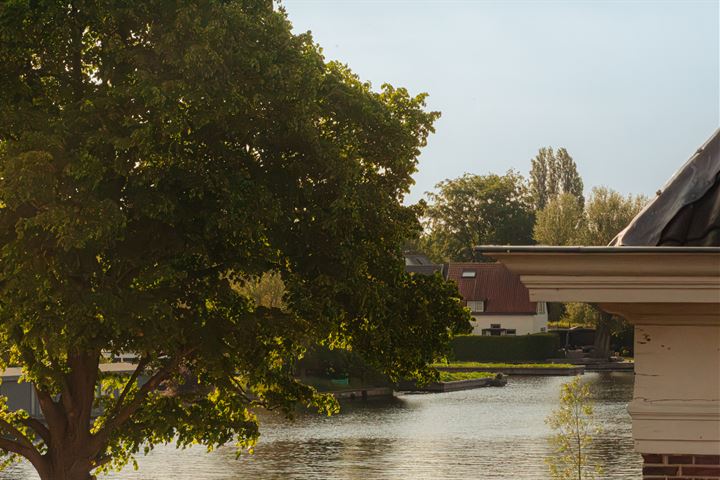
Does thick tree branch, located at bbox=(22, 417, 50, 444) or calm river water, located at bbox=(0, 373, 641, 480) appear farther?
calm river water, located at bbox=(0, 373, 641, 480)

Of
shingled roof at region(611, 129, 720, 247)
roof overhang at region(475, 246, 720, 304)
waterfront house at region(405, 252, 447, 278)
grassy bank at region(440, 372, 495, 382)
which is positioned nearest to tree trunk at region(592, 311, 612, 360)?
grassy bank at region(440, 372, 495, 382)

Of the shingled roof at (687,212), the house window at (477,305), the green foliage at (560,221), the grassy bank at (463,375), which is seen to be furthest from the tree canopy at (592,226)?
the shingled roof at (687,212)

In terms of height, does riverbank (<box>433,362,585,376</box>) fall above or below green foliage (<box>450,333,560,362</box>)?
below

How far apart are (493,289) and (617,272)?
89.7 meters

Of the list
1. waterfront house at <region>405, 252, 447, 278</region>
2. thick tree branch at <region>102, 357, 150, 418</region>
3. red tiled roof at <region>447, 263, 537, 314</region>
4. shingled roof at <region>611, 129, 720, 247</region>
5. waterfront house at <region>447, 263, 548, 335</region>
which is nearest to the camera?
shingled roof at <region>611, 129, 720, 247</region>

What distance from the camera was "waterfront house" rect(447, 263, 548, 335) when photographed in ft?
298

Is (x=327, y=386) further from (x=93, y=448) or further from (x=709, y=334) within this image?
(x=709, y=334)

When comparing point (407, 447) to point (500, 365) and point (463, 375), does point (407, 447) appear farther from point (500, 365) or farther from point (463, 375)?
point (500, 365)

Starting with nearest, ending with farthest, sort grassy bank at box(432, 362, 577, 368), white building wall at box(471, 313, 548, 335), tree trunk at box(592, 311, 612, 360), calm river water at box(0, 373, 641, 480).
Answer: calm river water at box(0, 373, 641, 480) < grassy bank at box(432, 362, 577, 368) < tree trunk at box(592, 311, 612, 360) < white building wall at box(471, 313, 548, 335)

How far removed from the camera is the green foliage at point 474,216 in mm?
112125

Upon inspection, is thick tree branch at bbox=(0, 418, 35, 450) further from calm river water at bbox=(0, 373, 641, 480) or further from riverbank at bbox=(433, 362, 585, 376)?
riverbank at bbox=(433, 362, 585, 376)

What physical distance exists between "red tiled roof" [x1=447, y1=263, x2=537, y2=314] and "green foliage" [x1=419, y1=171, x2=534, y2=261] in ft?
50.0

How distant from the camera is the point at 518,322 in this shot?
299 ft

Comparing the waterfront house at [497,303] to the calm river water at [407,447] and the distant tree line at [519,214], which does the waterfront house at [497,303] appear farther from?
the calm river water at [407,447]
